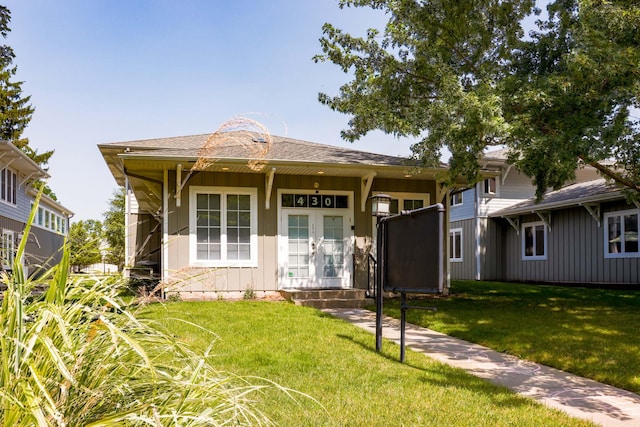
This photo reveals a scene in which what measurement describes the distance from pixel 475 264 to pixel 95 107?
1445 cm

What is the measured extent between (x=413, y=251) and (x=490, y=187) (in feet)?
53.7

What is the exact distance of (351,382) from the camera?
4309mm

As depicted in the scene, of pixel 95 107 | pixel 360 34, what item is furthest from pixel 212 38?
pixel 95 107

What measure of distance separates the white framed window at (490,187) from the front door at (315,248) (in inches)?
387

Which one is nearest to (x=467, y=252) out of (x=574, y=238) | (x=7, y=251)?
(x=574, y=238)

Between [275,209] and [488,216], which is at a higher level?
[488,216]

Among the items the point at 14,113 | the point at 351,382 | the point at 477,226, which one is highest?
the point at 14,113

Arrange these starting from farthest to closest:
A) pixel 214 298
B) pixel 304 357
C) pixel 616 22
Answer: pixel 214 298 < pixel 616 22 < pixel 304 357

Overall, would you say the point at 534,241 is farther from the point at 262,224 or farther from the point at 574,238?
the point at 262,224

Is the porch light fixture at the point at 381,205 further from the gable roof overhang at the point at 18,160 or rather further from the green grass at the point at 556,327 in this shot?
the gable roof overhang at the point at 18,160

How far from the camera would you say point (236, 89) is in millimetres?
9062

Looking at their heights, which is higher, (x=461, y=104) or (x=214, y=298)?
(x=461, y=104)

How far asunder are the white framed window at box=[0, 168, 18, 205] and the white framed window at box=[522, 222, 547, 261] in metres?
18.8

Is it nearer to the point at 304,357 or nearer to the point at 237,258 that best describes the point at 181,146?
the point at 237,258
